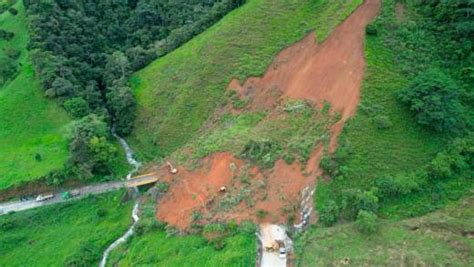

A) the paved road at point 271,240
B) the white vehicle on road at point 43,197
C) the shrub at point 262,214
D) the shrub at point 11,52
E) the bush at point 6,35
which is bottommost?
the white vehicle on road at point 43,197

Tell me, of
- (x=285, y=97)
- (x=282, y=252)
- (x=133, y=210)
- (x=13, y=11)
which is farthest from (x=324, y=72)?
(x=13, y=11)

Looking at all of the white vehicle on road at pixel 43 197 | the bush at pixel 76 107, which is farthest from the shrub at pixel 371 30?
the white vehicle on road at pixel 43 197

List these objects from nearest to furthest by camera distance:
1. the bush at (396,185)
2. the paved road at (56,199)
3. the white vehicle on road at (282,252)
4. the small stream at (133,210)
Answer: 1. the white vehicle on road at (282,252)
2. the bush at (396,185)
3. the small stream at (133,210)
4. the paved road at (56,199)

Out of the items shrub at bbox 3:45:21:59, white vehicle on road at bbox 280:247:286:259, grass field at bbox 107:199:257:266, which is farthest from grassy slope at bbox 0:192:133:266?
shrub at bbox 3:45:21:59

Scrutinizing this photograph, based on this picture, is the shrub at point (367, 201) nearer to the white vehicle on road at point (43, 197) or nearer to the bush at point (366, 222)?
the bush at point (366, 222)

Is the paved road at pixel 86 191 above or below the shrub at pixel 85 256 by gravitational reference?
above

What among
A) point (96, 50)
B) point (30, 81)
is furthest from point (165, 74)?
point (30, 81)

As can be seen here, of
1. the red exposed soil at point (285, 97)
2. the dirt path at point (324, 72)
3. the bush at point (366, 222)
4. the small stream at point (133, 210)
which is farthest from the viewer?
the dirt path at point (324, 72)
